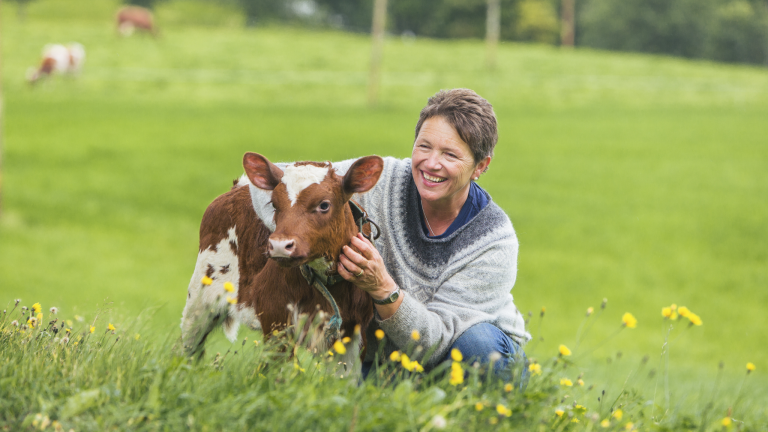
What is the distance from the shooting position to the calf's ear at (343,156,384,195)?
3117 mm

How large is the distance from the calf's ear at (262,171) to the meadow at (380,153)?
70 centimetres

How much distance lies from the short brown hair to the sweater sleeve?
508 millimetres

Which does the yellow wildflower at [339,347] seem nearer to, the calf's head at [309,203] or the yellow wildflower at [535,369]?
the calf's head at [309,203]

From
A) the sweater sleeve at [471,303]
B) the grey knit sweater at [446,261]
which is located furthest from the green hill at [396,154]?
the sweater sleeve at [471,303]

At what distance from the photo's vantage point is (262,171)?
10.3ft

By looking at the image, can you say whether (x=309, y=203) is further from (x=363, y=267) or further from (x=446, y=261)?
(x=446, y=261)

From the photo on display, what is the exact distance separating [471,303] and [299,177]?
1.15 m

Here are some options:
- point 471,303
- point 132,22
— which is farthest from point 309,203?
point 132,22

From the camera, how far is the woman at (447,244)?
138 inches

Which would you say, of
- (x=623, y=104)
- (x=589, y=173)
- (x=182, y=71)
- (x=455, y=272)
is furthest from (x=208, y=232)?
(x=623, y=104)

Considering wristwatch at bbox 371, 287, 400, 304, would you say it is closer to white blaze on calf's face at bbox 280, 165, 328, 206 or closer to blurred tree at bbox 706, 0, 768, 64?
white blaze on calf's face at bbox 280, 165, 328, 206

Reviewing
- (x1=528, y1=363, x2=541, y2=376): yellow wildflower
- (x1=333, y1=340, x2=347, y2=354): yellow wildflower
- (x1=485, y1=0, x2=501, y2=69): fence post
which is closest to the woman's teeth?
(x1=528, y1=363, x2=541, y2=376): yellow wildflower

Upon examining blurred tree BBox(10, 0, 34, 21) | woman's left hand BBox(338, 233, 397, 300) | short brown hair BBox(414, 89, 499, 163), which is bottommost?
woman's left hand BBox(338, 233, 397, 300)

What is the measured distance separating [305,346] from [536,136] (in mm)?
24976
